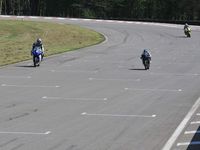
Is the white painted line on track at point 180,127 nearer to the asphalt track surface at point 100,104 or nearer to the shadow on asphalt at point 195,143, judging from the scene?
the asphalt track surface at point 100,104

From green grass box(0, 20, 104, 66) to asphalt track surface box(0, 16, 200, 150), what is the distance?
204 inches

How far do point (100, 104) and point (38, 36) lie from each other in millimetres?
39950

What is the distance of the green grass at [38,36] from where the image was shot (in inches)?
1739

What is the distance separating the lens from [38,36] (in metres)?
58.2

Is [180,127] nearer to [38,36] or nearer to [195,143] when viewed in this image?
[195,143]

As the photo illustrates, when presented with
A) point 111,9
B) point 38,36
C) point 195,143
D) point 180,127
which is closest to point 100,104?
point 180,127

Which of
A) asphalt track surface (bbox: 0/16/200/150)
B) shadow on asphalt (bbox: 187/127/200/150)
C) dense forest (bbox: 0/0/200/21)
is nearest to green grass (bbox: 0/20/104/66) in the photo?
asphalt track surface (bbox: 0/16/200/150)

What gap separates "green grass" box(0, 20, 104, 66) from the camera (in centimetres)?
4417

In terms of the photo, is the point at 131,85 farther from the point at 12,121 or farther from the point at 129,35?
the point at 129,35

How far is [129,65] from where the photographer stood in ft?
115

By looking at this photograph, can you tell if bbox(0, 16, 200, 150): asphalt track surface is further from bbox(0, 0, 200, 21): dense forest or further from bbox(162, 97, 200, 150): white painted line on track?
bbox(0, 0, 200, 21): dense forest

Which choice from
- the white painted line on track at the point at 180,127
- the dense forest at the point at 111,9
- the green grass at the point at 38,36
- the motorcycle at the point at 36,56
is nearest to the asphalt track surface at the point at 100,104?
the white painted line on track at the point at 180,127

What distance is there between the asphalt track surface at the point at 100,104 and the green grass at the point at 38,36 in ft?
17.0

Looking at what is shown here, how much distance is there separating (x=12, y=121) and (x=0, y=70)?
16042 mm
